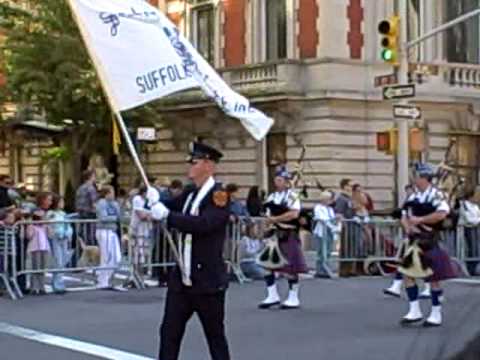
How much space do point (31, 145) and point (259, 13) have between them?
1106 centimetres

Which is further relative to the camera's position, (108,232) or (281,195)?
(108,232)

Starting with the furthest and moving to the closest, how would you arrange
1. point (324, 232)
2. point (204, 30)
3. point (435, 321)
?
point (204, 30), point (324, 232), point (435, 321)

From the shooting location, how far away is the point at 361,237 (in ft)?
65.5

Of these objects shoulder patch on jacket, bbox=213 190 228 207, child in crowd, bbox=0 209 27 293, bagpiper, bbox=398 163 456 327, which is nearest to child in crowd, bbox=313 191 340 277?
child in crowd, bbox=0 209 27 293

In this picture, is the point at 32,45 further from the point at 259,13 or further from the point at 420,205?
the point at 420,205

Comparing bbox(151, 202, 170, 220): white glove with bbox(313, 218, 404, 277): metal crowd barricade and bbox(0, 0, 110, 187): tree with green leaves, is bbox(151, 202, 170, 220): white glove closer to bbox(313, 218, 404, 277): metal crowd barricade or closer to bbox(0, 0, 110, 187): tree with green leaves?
bbox(313, 218, 404, 277): metal crowd barricade

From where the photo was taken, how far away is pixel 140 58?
927 cm

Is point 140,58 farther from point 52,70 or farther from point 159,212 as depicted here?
point 52,70

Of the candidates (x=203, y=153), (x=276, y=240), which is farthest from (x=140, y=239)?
(x=203, y=153)

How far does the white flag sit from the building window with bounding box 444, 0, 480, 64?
23.1 m

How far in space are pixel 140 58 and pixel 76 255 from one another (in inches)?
331

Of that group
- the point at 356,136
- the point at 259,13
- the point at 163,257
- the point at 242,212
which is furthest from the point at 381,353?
the point at 259,13

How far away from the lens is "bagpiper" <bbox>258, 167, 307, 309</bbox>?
556 inches

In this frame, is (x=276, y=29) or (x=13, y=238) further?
(x=276, y=29)
